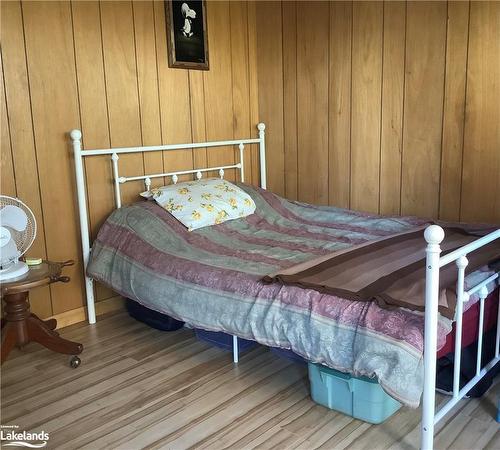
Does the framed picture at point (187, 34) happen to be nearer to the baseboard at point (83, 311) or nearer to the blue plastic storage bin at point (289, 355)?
the baseboard at point (83, 311)

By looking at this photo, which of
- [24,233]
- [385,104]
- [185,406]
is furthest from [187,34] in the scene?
[185,406]

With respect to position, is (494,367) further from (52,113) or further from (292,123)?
(52,113)

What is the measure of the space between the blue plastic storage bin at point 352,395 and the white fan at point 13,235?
1358 mm

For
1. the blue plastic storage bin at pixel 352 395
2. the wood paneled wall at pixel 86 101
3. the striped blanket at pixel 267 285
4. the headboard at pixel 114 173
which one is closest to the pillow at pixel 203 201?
the striped blanket at pixel 267 285

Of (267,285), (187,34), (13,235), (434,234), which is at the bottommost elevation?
(267,285)

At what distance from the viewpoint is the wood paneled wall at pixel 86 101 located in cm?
266

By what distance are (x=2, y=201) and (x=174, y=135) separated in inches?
46.3

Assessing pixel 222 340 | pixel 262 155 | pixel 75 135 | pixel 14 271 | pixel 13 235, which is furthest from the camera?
pixel 262 155

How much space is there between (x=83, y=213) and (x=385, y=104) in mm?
1854

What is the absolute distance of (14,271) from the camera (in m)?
2.34

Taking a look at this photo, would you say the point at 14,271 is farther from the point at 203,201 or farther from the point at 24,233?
the point at 203,201

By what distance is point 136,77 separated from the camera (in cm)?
312

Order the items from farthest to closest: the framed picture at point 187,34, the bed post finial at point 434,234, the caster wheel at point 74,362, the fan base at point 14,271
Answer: the framed picture at point 187,34
the caster wheel at point 74,362
the fan base at point 14,271
the bed post finial at point 434,234

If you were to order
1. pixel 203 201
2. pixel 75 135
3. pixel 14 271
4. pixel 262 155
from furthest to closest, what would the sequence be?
pixel 262 155, pixel 203 201, pixel 75 135, pixel 14 271
